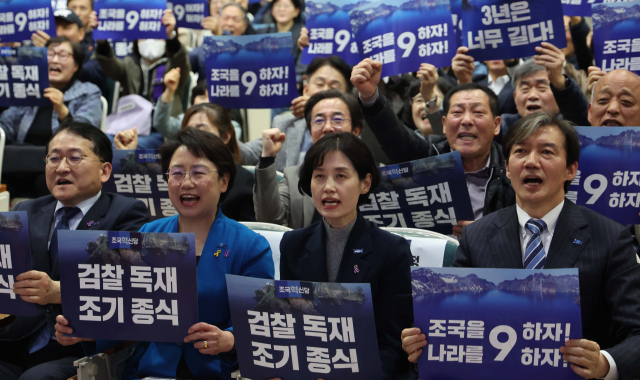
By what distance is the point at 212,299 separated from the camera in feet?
9.57

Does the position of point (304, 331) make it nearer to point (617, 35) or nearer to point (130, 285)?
point (130, 285)

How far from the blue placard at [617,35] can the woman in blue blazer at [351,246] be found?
220 centimetres

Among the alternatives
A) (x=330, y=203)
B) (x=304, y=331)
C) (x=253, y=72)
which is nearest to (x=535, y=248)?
(x=330, y=203)

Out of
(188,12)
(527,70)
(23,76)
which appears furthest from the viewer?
(188,12)

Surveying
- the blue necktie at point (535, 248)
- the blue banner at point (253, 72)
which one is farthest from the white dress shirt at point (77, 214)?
the blue necktie at point (535, 248)

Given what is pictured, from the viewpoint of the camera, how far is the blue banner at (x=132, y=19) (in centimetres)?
643

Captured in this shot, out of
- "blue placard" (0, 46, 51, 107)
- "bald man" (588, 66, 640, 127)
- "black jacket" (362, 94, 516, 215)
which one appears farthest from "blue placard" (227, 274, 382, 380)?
"blue placard" (0, 46, 51, 107)

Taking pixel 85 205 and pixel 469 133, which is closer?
pixel 85 205

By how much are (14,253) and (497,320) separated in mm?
2053

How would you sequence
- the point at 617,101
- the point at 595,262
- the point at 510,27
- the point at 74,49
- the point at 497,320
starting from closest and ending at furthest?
the point at 497,320 < the point at 595,262 < the point at 617,101 < the point at 510,27 < the point at 74,49

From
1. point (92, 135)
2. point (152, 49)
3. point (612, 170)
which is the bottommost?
point (612, 170)

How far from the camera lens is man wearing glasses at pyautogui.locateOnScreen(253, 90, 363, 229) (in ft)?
13.4

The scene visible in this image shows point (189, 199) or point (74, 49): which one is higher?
point (74, 49)

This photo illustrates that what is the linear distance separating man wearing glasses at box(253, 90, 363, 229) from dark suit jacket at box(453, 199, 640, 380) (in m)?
1.50
